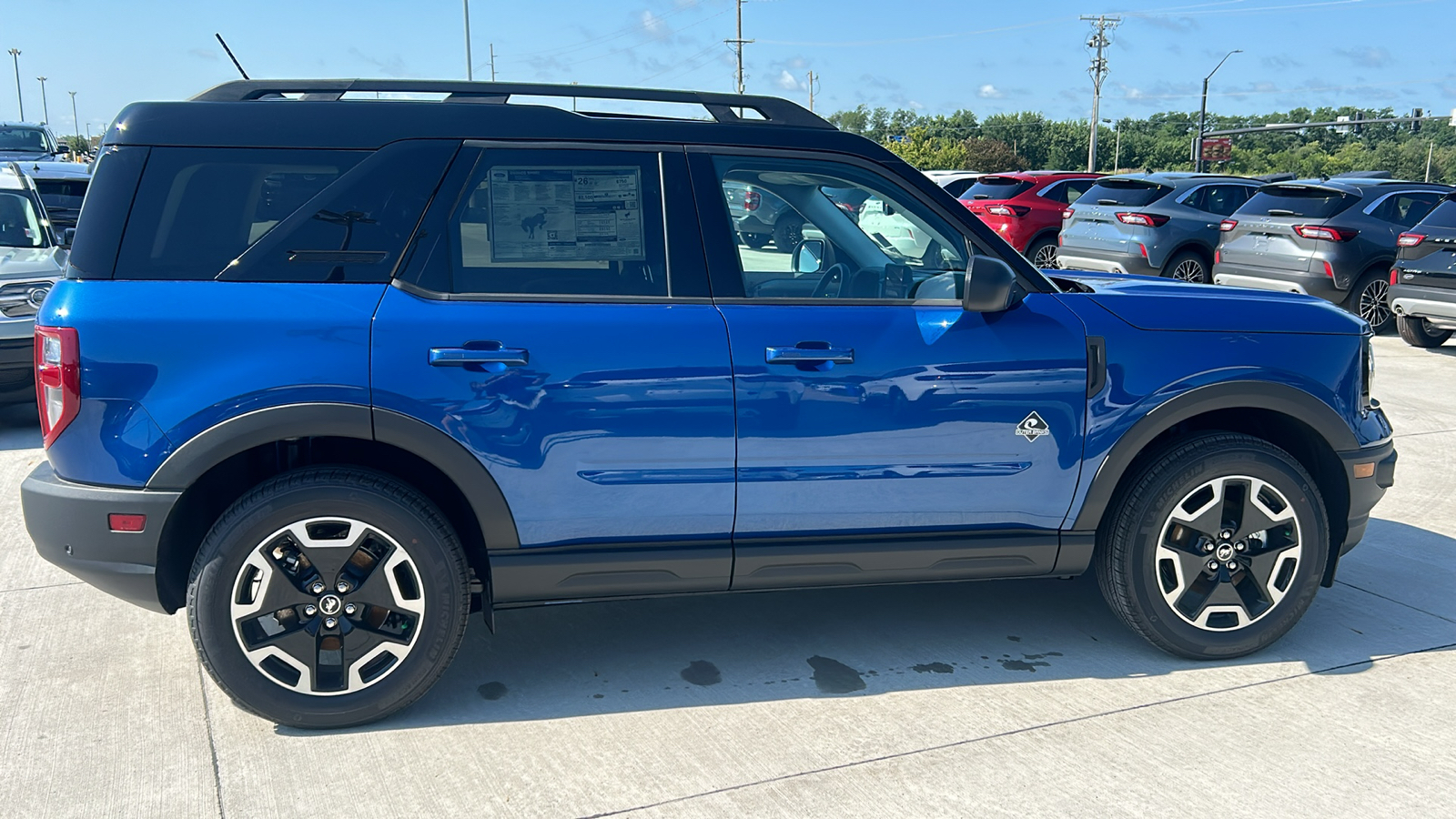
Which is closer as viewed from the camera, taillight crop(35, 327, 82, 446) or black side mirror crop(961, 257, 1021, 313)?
taillight crop(35, 327, 82, 446)

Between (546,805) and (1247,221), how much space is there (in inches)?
471

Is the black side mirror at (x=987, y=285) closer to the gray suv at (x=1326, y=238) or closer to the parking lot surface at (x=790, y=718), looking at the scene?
the parking lot surface at (x=790, y=718)

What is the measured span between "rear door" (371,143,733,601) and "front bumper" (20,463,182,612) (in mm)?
720

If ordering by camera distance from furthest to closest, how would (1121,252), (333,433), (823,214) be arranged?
(1121,252) < (823,214) < (333,433)

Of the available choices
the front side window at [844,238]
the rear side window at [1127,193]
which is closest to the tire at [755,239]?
the front side window at [844,238]

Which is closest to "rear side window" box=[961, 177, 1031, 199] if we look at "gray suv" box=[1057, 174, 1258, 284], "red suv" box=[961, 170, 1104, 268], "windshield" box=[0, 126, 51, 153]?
"red suv" box=[961, 170, 1104, 268]

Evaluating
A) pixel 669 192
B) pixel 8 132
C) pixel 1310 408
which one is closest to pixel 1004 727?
pixel 1310 408

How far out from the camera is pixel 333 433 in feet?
10.4

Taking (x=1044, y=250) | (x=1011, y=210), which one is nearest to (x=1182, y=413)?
(x=1011, y=210)

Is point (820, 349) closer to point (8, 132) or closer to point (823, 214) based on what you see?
point (823, 214)

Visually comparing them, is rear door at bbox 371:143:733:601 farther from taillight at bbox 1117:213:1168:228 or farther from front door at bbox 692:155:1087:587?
taillight at bbox 1117:213:1168:228

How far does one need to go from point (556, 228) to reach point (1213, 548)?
7.87 feet

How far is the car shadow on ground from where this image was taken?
365 centimetres

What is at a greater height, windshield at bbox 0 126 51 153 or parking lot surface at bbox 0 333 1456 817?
windshield at bbox 0 126 51 153
